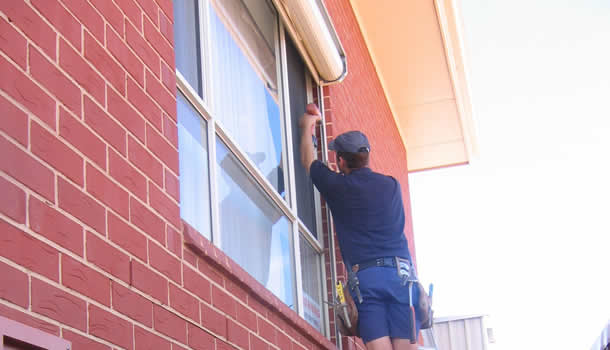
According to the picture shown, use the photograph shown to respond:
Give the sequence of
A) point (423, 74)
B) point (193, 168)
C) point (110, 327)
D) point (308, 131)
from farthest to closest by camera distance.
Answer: point (423, 74) → point (308, 131) → point (193, 168) → point (110, 327)

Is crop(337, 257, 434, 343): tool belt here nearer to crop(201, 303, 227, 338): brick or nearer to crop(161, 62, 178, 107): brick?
crop(201, 303, 227, 338): brick

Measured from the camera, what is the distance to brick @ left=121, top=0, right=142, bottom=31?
3.15 metres

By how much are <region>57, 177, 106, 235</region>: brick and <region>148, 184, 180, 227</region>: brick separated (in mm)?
405

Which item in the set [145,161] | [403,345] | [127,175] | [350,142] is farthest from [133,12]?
[403,345]

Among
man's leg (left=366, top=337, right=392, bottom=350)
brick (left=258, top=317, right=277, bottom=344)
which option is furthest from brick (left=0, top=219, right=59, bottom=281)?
man's leg (left=366, top=337, right=392, bottom=350)

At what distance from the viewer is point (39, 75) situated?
2469 millimetres

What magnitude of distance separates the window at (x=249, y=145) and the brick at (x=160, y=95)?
0.46 meters

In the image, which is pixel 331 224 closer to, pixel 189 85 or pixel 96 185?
pixel 189 85

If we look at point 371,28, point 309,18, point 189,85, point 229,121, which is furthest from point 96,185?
point 371,28

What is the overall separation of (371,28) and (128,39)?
641cm

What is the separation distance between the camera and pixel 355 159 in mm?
5793

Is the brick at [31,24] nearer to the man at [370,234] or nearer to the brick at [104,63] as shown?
the brick at [104,63]

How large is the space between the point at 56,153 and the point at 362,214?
3.32 metres

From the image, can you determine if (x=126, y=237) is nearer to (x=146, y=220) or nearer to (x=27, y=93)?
(x=146, y=220)
